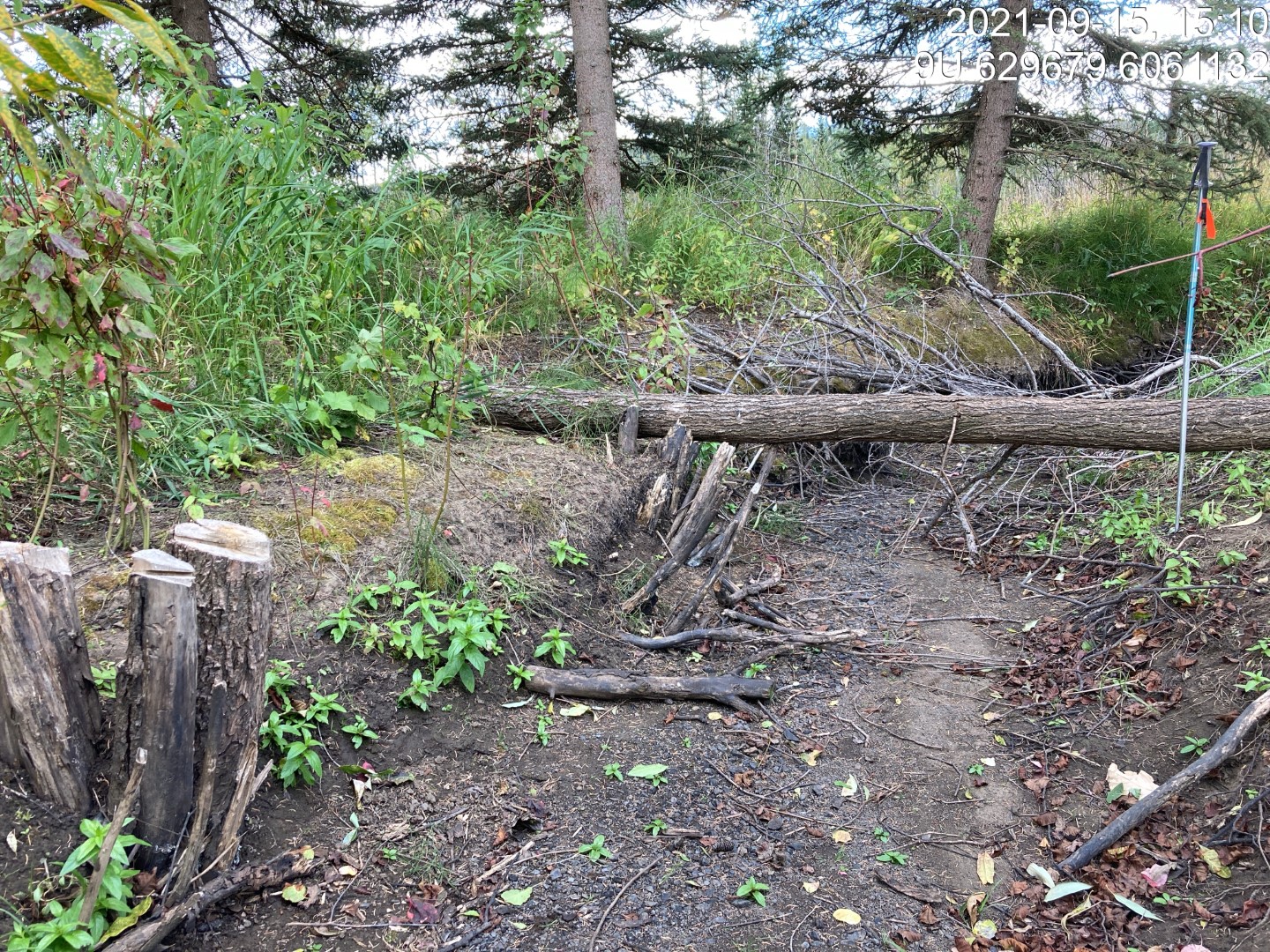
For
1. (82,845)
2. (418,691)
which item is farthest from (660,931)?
(82,845)

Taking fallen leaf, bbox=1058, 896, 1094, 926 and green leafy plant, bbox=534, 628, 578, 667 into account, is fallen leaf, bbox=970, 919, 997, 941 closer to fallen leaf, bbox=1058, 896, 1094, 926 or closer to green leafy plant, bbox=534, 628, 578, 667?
fallen leaf, bbox=1058, 896, 1094, 926

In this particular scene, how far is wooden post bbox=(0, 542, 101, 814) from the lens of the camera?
1.79 metres

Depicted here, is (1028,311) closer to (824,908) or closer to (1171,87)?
(1171,87)

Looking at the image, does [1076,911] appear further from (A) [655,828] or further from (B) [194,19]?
(B) [194,19]

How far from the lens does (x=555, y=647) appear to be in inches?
123

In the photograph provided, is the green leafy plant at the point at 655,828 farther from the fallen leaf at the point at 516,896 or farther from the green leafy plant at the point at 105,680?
the green leafy plant at the point at 105,680

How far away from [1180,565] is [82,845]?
4012mm

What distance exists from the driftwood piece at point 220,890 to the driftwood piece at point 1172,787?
220 centimetres

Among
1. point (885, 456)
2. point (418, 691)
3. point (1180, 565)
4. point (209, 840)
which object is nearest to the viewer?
point (209, 840)

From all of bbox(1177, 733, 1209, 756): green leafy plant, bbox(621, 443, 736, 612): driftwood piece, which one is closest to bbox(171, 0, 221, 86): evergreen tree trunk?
bbox(621, 443, 736, 612): driftwood piece

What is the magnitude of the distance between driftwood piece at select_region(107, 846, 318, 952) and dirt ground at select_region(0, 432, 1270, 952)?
4 centimetres

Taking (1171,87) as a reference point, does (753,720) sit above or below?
below

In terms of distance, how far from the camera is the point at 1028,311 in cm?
770

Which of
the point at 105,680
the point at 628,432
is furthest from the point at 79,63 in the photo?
the point at 628,432
